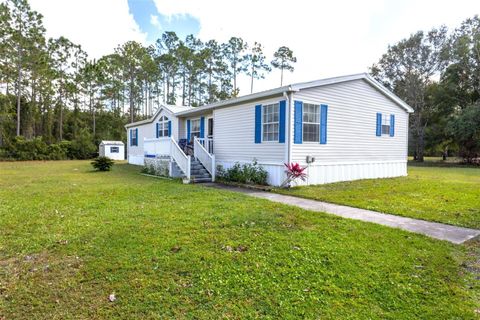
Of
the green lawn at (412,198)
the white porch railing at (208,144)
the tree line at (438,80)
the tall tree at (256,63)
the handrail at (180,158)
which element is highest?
the tall tree at (256,63)

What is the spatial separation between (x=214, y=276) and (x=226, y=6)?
12.8 meters

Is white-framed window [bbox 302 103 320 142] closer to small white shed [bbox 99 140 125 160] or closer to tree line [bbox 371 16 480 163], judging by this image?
tree line [bbox 371 16 480 163]

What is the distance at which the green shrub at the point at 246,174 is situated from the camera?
10.2m

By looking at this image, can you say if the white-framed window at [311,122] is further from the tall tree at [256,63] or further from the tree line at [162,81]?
the tall tree at [256,63]

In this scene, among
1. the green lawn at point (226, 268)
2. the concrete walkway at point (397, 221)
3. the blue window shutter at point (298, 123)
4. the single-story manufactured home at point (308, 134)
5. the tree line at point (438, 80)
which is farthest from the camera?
the tree line at point (438, 80)

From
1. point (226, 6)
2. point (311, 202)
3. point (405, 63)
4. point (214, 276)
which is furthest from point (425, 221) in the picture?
point (405, 63)

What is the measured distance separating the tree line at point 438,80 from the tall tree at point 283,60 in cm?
947

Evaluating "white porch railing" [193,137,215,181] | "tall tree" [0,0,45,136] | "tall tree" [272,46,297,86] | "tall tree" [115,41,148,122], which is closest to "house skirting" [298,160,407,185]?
"white porch railing" [193,137,215,181]

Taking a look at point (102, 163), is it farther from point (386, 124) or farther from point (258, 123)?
point (386, 124)

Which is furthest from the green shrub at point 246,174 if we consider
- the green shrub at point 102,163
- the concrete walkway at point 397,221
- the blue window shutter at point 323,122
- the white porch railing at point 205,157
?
the green shrub at point 102,163

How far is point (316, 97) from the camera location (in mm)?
10109

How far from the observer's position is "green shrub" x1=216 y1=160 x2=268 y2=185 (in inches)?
403

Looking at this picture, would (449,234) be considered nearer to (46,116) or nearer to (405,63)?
(405,63)

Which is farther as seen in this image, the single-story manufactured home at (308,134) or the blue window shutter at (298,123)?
the single-story manufactured home at (308,134)
